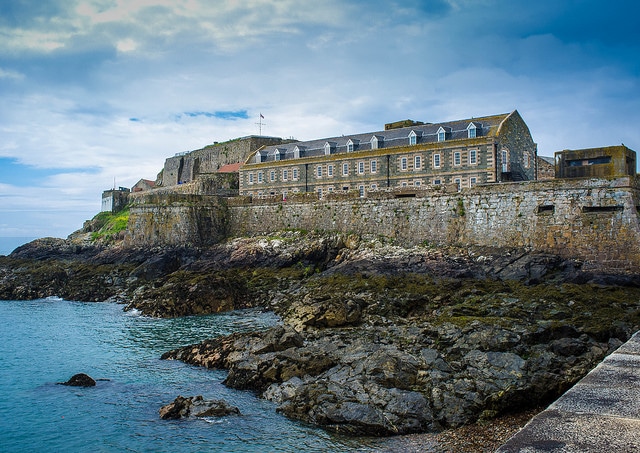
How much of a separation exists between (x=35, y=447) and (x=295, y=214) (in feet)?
102

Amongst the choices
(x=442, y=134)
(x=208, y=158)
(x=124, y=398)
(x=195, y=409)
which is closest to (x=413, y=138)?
(x=442, y=134)

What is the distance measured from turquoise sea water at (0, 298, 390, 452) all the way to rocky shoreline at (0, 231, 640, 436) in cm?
97

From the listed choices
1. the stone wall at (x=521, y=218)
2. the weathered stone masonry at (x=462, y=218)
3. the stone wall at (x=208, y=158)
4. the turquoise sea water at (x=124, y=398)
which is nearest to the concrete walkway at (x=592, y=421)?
the turquoise sea water at (x=124, y=398)

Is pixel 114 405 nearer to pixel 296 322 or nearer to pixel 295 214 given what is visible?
pixel 296 322

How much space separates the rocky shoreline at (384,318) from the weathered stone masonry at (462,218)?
130 centimetres

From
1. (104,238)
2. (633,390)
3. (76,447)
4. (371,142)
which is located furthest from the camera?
(104,238)

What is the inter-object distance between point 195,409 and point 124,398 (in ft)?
9.90

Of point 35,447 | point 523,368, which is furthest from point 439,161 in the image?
point 35,447

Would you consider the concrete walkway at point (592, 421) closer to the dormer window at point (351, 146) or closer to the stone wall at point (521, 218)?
the stone wall at point (521, 218)

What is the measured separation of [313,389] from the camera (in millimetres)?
15242

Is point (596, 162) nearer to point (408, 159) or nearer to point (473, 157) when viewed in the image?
point (473, 157)

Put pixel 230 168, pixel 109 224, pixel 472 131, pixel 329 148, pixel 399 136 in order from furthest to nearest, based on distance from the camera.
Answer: pixel 109 224
pixel 230 168
pixel 329 148
pixel 399 136
pixel 472 131

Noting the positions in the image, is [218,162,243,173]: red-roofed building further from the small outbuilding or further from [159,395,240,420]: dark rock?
[159,395,240,420]: dark rock

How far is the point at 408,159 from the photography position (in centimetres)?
4434
